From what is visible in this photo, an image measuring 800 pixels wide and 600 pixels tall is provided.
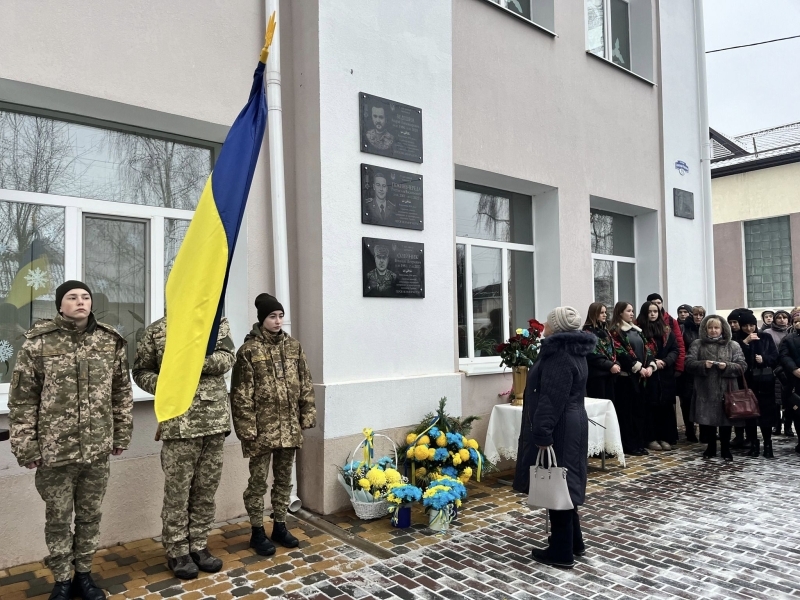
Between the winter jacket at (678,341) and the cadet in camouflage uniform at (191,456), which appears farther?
the winter jacket at (678,341)

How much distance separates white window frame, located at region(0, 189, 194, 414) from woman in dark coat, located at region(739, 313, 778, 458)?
6381 millimetres

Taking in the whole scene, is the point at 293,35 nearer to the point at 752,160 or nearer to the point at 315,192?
the point at 315,192

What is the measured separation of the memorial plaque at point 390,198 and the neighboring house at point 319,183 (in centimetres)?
4

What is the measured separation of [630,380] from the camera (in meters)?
7.34

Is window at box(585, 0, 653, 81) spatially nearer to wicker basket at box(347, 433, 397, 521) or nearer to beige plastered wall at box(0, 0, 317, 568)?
beige plastered wall at box(0, 0, 317, 568)

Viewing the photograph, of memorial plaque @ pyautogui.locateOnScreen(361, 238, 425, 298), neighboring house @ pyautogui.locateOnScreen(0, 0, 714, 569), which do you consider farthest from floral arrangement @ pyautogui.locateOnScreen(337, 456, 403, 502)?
memorial plaque @ pyautogui.locateOnScreen(361, 238, 425, 298)

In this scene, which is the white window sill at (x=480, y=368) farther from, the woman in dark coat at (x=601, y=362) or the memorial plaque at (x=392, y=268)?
the memorial plaque at (x=392, y=268)

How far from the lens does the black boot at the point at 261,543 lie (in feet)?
13.9

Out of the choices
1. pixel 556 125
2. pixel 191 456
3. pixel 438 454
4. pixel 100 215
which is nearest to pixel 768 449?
pixel 438 454

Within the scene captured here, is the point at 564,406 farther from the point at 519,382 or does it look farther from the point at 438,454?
the point at 519,382

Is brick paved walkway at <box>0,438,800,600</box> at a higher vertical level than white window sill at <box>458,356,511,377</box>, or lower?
lower

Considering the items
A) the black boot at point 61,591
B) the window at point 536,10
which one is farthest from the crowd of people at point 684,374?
the black boot at point 61,591

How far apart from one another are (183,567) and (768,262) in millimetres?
15145

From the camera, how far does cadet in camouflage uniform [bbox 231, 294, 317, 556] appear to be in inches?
168
